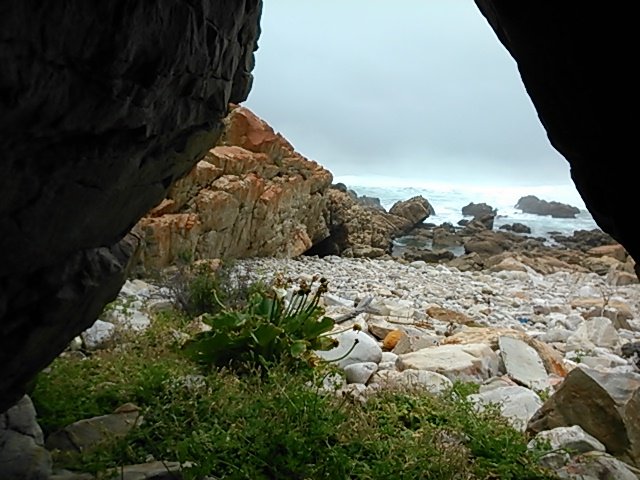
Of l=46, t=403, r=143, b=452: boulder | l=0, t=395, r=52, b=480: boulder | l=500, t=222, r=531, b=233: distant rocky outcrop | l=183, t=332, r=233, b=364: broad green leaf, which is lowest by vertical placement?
l=46, t=403, r=143, b=452: boulder

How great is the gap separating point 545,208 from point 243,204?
1851 centimetres

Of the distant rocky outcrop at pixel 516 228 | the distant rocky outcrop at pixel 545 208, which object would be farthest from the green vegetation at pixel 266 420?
the distant rocky outcrop at pixel 545 208

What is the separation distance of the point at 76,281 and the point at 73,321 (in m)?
0.25

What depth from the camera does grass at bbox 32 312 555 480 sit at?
2.09 meters

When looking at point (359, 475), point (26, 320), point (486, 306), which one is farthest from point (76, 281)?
point (486, 306)

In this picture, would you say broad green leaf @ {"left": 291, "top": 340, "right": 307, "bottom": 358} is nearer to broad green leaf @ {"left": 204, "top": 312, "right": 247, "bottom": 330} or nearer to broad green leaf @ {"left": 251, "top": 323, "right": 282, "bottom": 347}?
broad green leaf @ {"left": 251, "top": 323, "right": 282, "bottom": 347}

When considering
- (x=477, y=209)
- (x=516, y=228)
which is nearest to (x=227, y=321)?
(x=516, y=228)

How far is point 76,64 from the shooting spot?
112cm

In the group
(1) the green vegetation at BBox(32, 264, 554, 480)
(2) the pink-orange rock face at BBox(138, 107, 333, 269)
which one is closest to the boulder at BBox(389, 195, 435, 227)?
(2) the pink-orange rock face at BBox(138, 107, 333, 269)

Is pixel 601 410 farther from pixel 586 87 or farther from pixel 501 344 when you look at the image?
pixel 586 87

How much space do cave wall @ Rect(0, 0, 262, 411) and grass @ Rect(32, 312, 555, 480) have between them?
0.59 meters

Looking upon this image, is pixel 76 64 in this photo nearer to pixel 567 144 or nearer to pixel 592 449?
pixel 567 144

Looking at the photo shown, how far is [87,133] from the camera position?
4.25ft

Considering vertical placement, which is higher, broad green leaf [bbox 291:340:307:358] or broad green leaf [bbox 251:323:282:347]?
broad green leaf [bbox 251:323:282:347]
